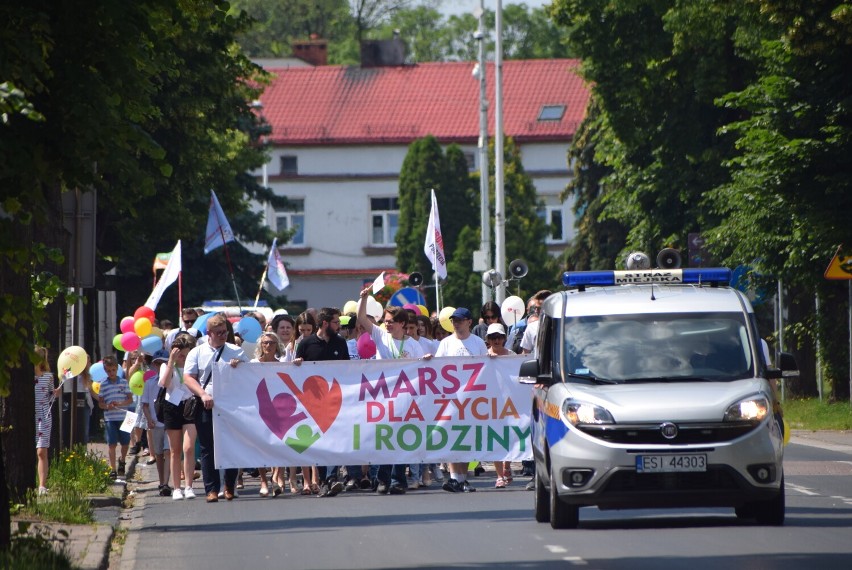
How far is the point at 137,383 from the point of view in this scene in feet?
73.2

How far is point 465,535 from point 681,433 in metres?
2.05

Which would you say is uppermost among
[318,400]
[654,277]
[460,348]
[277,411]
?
[654,277]

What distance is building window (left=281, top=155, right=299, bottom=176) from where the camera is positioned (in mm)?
77312

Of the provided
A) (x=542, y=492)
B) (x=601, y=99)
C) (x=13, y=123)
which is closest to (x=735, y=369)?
(x=542, y=492)

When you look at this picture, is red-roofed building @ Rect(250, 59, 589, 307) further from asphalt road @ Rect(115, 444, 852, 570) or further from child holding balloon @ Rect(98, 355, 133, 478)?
asphalt road @ Rect(115, 444, 852, 570)

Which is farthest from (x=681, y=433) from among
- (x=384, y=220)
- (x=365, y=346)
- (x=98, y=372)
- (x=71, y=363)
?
(x=384, y=220)

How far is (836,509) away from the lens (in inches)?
627

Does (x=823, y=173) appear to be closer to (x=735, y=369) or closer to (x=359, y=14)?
(x=735, y=369)

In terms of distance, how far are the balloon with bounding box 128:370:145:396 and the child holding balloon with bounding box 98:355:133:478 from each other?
313 millimetres

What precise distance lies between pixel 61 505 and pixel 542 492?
4066mm

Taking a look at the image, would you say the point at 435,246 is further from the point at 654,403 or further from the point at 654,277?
the point at 654,403

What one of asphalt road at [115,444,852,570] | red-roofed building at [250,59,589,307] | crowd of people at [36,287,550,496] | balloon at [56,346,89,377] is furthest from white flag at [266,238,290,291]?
red-roofed building at [250,59,589,307]

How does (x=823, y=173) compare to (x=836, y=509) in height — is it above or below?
above

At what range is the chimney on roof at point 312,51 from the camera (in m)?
86.8
